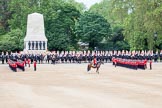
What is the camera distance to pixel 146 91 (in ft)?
63.1

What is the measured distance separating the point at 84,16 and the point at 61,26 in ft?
15.7

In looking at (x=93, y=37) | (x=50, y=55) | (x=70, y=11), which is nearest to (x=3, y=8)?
(x=70, y=11)

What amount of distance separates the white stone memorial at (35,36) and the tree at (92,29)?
37.8ft

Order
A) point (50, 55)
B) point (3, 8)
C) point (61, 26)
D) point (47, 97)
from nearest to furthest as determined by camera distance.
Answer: point (47, 97), point (50, 55), point (61, 26), point (3, 8)

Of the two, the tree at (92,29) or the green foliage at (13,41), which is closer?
the green foliage at (13,41)

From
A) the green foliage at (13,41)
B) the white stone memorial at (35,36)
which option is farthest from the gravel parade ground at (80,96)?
the green foliage at (13,41)

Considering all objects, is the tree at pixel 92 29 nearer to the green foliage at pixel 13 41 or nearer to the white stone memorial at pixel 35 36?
the green foliage at pixel 13 41

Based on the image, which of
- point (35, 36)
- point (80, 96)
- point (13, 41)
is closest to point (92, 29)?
point (35, 36)

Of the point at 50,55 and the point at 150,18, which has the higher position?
the point at 150,18

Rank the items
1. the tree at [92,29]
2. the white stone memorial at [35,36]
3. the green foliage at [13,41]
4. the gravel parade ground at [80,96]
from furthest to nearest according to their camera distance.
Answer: the tree at [92,29] < the green foliage at [13,41] < the white stone memorial at [35,36] < the gravel parade ground at [80,96]

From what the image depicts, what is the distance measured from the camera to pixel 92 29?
233ft

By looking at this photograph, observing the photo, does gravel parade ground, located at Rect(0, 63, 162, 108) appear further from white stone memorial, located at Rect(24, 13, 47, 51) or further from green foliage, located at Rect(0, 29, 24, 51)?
green foliage, located at Rect(0, 29, 24, 51)

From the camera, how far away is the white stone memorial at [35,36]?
6047 centimetres

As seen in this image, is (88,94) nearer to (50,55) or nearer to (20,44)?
(50,55)
